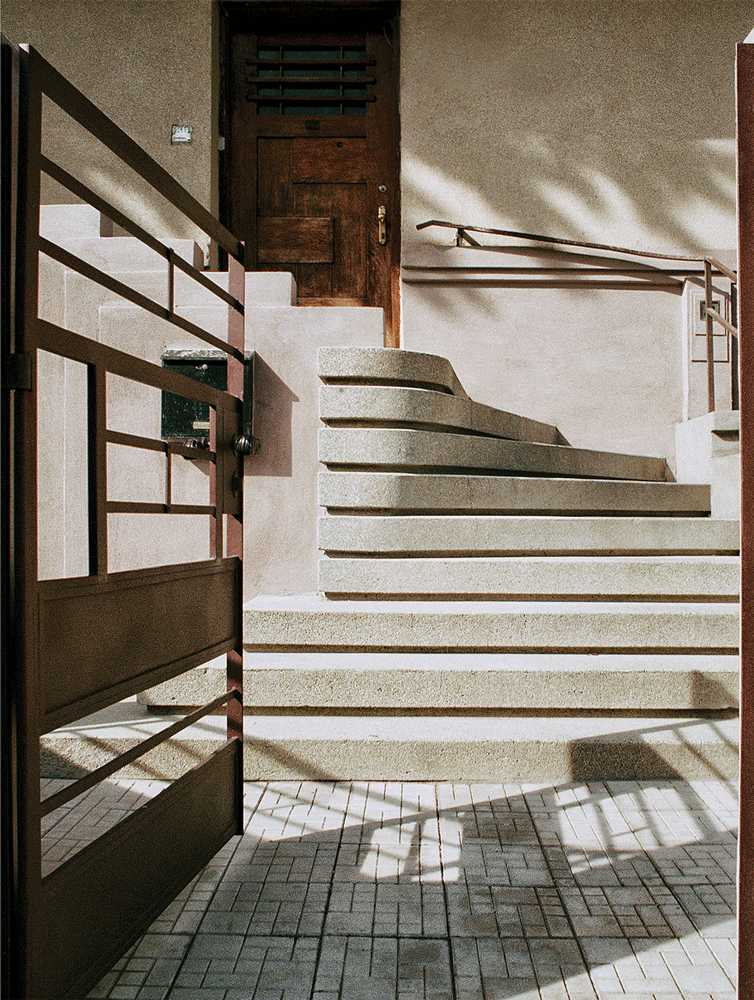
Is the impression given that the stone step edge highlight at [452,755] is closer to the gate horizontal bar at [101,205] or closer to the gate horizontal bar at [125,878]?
the gate horizontal bar at [125,878]

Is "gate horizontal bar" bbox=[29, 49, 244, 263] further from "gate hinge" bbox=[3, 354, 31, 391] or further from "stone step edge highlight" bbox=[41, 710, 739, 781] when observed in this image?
"stone step edge highlight" bbox=[41, 710, 739, 781]

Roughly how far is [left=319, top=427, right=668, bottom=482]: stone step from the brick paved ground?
5.29 feet

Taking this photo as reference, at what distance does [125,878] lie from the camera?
2402 millimetres

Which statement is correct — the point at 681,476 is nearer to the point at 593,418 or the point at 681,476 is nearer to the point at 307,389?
the point at 593,418

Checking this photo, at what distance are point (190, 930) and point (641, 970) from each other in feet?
4.48

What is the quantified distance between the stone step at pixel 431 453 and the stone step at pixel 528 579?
0.53 metres

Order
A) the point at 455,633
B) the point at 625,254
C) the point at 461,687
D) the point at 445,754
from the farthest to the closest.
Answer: the point at 625,254 < the point at 455,633 < the point at 461,687 < the point at 445,754

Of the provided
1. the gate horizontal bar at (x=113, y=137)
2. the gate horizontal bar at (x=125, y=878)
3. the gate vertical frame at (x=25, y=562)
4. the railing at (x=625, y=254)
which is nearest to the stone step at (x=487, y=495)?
the gate horizontal bar at (x=113, y=137)

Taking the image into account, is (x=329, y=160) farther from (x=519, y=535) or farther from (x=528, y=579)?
(x=528, y=579)

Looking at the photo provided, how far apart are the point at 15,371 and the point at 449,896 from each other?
218 cm

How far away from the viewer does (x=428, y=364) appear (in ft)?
15.1

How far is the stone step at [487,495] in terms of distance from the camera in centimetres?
427

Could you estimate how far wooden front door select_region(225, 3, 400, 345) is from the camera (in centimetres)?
707

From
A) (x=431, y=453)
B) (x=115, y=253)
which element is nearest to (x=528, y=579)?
(x=431, y=453)
